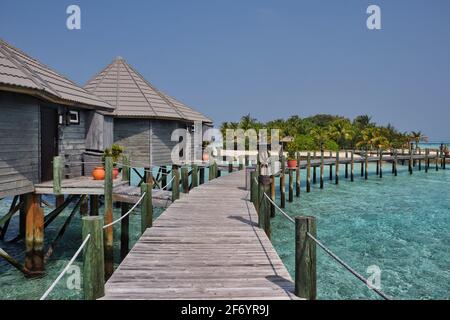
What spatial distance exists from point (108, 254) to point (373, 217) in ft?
48.1

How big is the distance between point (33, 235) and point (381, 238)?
44.6ft

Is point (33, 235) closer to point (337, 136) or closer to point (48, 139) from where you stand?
point (48, 139)

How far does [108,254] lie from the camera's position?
35.6 feet

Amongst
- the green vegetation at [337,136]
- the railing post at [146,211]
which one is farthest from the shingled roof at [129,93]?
the green vegetation at [337,136]

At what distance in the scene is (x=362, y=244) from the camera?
1456 cm

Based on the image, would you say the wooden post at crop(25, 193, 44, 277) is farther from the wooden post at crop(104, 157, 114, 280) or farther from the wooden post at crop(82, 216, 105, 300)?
the wooden post at crop(82, 216, 105, 300)

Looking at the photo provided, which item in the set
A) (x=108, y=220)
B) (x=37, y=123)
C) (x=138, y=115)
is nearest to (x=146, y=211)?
(x=108, y=220)

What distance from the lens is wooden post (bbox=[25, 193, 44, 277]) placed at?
35.3ft

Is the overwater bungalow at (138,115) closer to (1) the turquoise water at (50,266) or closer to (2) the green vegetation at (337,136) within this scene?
(1) the turquoise water at (50,266)

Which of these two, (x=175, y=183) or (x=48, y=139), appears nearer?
(x=175, y=183)
